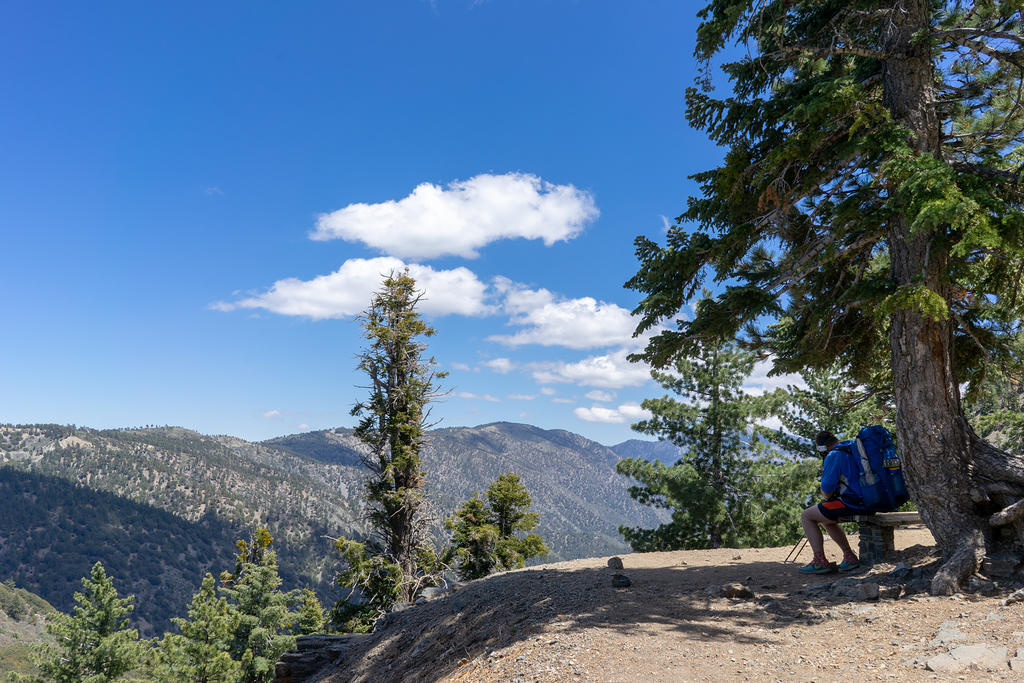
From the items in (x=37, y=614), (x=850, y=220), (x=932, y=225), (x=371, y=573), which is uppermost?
(x=850, y=220)

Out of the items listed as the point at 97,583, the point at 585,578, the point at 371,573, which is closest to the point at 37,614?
the point at 97,583

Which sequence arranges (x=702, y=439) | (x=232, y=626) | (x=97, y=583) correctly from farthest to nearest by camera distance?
(x=232, y=626) → (x=97, y=583) → (x=702, y=439)

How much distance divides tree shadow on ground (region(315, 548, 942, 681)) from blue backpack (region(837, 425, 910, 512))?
1002 mm

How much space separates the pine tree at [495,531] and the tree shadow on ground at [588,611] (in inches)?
583

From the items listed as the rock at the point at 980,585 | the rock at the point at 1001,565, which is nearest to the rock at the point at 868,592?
the rock at the point at 980,585

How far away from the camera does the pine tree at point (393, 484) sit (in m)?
19.6

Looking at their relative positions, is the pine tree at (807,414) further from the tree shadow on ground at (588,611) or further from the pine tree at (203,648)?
the pine tree at (203,648)

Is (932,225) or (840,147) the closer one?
(932,225)

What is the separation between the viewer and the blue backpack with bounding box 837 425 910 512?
7535 mm

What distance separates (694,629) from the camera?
579 centimetres

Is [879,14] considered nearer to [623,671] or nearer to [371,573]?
[623,671]

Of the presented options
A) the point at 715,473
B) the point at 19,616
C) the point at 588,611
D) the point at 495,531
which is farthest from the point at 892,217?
the point at 19,616

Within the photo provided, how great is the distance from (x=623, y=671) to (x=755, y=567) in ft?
16.6

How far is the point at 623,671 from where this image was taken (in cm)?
469
